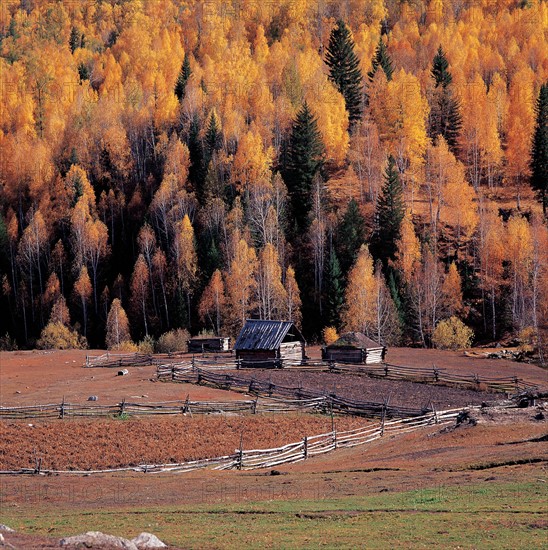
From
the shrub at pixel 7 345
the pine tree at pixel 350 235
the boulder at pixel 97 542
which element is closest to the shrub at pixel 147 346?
the shrub at pixel 7 345

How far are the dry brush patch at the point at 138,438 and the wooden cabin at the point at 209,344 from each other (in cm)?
3428

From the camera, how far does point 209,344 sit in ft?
287

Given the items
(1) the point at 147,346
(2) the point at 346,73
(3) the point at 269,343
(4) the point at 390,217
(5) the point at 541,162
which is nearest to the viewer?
(3) the point at 269,343

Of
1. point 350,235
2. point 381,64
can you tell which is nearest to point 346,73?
point 381,64

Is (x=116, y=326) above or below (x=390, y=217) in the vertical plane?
below

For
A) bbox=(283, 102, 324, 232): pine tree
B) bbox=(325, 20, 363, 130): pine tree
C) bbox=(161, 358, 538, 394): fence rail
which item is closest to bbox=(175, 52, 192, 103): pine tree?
bbox=(325, 20, 363, 130): pine tree

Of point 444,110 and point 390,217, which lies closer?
point 390,217

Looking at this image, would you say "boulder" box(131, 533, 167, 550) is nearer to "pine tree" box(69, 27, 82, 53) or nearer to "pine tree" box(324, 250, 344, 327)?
"pine tree" box(324, 250, 344, 327)

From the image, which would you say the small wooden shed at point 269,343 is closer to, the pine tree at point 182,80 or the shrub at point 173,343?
the shrub at point 173,343

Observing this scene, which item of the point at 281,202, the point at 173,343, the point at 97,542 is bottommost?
the point at 97,542

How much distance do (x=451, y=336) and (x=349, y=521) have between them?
63.1 metres

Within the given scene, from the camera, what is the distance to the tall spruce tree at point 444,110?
13099cm

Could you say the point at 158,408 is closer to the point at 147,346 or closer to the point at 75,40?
the point at 147,346

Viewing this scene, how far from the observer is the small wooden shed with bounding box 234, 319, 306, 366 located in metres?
75.5
